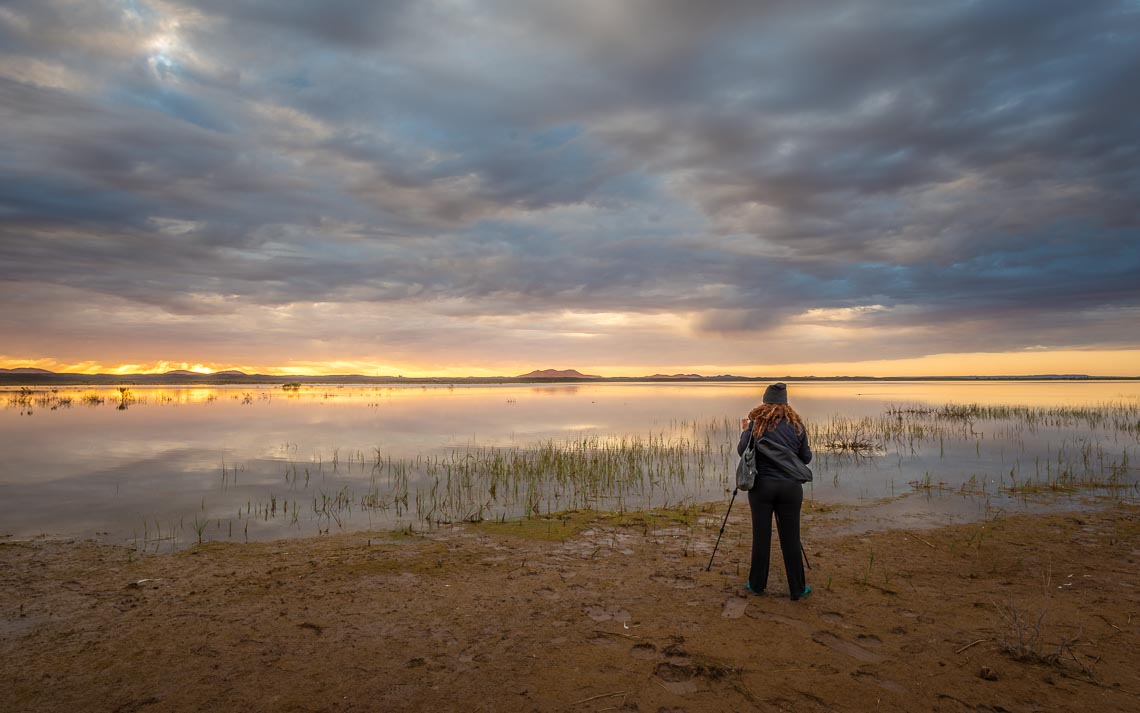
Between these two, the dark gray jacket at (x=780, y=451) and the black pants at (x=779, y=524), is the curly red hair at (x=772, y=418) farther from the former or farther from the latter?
the black pants at (x=779, y=524)

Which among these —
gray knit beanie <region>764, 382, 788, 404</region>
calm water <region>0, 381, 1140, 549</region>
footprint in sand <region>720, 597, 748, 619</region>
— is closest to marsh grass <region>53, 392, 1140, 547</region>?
calm water <region>0, 381, 1140, 549</region>

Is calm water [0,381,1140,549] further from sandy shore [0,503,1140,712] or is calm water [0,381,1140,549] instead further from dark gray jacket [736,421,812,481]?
dark gray jacket [736,421,812,481]

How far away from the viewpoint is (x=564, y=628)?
6676 mm

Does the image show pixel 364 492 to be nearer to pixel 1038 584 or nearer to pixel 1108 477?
pixel 1038 584

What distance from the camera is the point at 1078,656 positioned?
19.2 ft

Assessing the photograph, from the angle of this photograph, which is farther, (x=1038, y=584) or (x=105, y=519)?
(x=105, y=519)

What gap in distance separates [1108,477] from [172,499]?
2667cm

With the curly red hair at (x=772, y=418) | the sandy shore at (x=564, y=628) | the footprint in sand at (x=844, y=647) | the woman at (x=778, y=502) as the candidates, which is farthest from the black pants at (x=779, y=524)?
the footprint in sand at (x=844, y=647)

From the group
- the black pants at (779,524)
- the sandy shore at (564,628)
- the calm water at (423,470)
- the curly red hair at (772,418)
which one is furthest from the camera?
the calm water at (423,470)

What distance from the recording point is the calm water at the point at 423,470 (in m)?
12.9

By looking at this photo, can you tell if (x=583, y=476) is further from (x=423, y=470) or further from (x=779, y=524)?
(x=779, y=524)

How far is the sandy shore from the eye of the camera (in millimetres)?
5254

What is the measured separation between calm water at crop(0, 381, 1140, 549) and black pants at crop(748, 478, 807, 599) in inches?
268

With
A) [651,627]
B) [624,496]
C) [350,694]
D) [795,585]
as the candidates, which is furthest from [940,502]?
[350,694]
